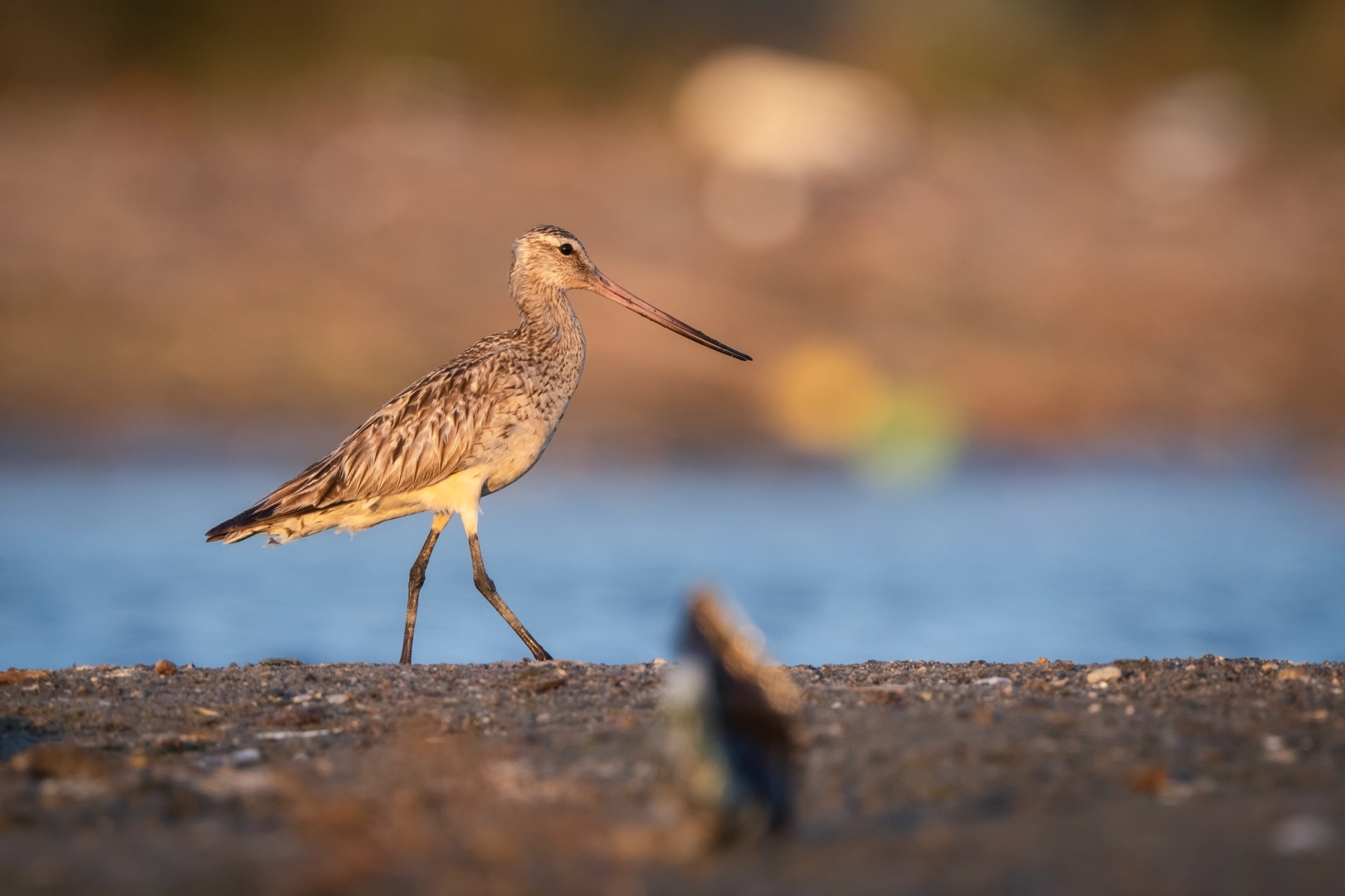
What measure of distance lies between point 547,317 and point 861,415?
14.3 metres

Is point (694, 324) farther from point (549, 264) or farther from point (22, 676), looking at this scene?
point (22, 676)

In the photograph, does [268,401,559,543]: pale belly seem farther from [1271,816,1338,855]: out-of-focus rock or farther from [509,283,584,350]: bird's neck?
[1271,816,1338,855]: out-of-focus rock

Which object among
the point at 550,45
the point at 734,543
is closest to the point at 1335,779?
the point at 734,543

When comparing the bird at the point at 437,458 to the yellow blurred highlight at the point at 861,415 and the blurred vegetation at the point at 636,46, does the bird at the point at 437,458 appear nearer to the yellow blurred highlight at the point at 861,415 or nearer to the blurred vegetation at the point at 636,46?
the yellow blurred highlight at the point at 861,415

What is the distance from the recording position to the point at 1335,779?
16.3 ft

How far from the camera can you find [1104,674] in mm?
6789

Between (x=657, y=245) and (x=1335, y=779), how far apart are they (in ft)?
67.4

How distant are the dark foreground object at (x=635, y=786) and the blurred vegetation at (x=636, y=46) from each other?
26911 mm

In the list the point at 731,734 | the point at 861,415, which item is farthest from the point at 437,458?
the point at 861,415

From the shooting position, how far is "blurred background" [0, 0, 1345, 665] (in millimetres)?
14688

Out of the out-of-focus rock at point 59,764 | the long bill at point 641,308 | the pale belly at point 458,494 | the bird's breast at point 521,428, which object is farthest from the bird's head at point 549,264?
the out-of-focus rock at point 59,764

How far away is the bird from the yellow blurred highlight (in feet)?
44.3

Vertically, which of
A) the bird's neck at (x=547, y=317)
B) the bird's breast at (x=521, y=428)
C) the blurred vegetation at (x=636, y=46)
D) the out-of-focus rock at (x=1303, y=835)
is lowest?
the out-of-focus rock at (x=1303, y=835)

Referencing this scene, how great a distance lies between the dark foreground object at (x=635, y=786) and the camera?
4.23m
